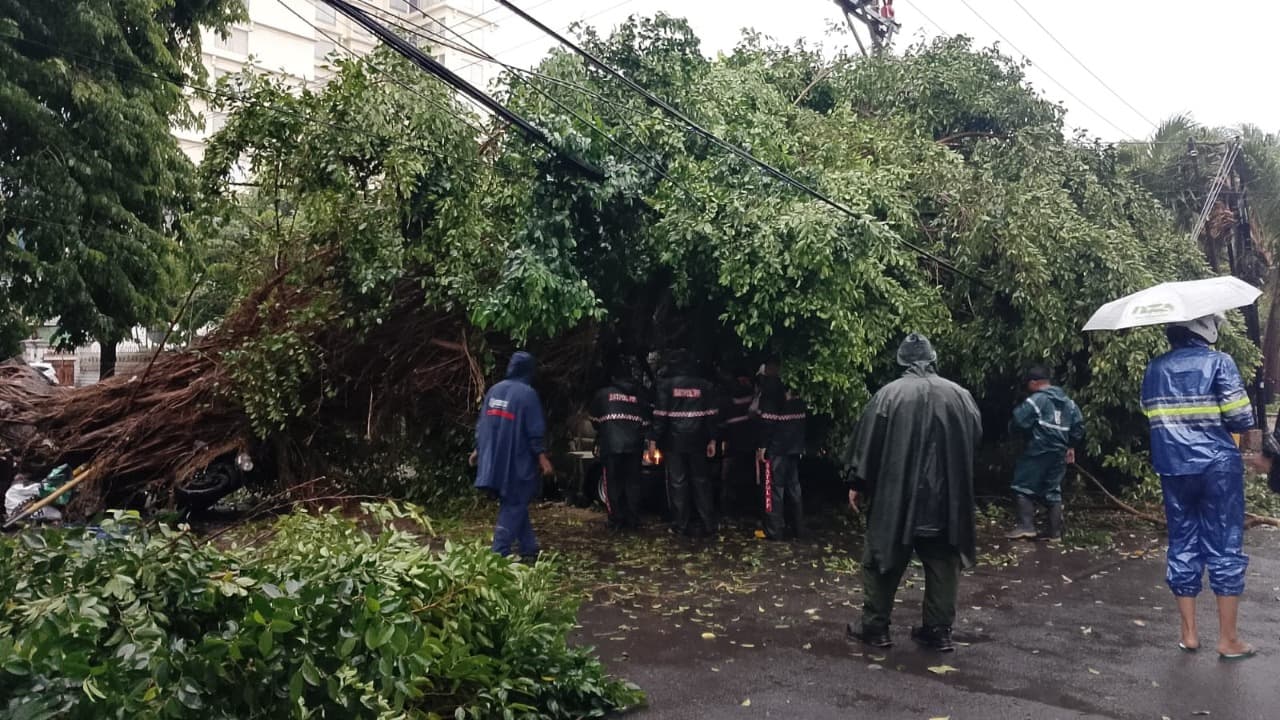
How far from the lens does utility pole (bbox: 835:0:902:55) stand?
16.4 m

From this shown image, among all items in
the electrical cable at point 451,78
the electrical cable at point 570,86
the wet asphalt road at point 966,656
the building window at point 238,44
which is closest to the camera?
the wet asphalt road at point 966,656

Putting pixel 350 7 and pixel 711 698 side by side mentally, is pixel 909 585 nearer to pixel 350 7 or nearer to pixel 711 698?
pixel 711 698

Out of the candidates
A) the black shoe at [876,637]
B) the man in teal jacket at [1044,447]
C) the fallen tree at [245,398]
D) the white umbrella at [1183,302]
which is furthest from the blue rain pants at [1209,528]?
the fallen tree at [245,398]

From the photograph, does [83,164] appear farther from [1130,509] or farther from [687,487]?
[1130,509]

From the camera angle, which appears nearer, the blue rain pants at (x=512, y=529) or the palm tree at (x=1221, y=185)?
the blue rain pants at (x=512, y=529)

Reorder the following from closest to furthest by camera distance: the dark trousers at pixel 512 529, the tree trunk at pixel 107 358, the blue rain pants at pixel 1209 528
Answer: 1. the blue rain pants at pixel 1209 528
2. the dark trousers at pixel 512 529
3. the tree trunk at pixel 107 358

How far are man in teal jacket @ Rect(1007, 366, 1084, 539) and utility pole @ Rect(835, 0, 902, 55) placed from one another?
7.86 meters

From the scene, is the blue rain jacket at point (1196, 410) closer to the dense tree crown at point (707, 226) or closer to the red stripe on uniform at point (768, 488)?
the dense tree crown at point (707, 226)

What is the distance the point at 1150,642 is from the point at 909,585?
1888 millimetres

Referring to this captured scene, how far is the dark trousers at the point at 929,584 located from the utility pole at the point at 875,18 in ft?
38.4

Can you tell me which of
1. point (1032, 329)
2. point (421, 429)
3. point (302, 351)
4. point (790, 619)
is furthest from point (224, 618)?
point (1032, 329)

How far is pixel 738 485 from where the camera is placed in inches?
460

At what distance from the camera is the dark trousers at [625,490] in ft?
34.4

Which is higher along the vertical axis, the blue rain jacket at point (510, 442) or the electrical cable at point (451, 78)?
the electrical cable at point (451, 78)
